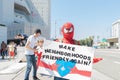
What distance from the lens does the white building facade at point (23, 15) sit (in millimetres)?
75444

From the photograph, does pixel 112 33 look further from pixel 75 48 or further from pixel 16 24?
pixel 75 48

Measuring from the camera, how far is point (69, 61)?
518 cm

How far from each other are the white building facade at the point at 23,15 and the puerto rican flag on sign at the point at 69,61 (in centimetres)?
6811

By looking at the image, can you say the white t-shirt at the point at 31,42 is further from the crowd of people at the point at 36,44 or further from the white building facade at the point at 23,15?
the white building facade at the point at 23,15

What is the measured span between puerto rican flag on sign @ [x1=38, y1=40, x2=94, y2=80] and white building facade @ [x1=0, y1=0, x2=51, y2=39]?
6811 cm

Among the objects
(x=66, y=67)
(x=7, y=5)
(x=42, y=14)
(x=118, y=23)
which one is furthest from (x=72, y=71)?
(x=118, y=23)

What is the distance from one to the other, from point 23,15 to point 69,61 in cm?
9292

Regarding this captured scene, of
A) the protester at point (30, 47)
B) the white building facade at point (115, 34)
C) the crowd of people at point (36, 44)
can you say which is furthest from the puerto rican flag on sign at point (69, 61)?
the white building facade at point (115, 34)

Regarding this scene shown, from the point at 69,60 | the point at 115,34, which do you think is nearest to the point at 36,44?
the point at 69,60

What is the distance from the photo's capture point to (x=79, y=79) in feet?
16.9

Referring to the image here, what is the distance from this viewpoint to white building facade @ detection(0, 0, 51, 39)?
248 feet

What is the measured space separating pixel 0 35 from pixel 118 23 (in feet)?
316

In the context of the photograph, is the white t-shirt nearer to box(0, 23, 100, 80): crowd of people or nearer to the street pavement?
box(0, 23, 100, 80): crowd of people

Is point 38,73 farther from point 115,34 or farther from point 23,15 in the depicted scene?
point 115,34
